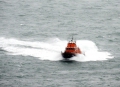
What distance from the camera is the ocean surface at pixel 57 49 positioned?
133 meters

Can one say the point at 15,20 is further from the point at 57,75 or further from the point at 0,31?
the point at 57,75

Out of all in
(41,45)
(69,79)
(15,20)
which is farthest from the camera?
(15,20)

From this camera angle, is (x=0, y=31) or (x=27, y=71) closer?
(x=27, y=71)

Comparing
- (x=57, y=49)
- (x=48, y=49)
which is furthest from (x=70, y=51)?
(x=48, y=49)

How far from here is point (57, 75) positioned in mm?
135750

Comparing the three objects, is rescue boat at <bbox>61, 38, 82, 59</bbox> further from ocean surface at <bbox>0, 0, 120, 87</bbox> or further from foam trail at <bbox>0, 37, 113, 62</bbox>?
ocean surface at <bbox>0, 0, 120, 87</bbox>

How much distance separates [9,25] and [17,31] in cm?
861

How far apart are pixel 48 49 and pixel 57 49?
228 centimetres

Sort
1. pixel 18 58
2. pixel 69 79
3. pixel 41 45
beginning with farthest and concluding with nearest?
pixel 41 45
pixel 18 58
pixel 69 79

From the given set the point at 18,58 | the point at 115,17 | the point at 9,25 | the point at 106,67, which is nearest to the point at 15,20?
the point at 9,25

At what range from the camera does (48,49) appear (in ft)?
511

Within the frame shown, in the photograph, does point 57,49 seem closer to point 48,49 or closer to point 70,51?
point 48,49

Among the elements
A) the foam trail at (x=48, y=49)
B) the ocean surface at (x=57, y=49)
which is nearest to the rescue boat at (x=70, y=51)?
the foam trail at (x=48, y=49)

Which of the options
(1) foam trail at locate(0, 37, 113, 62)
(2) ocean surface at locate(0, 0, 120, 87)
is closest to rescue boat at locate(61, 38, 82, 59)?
(1) foam trail at locate(0, 37, 113, 62)
